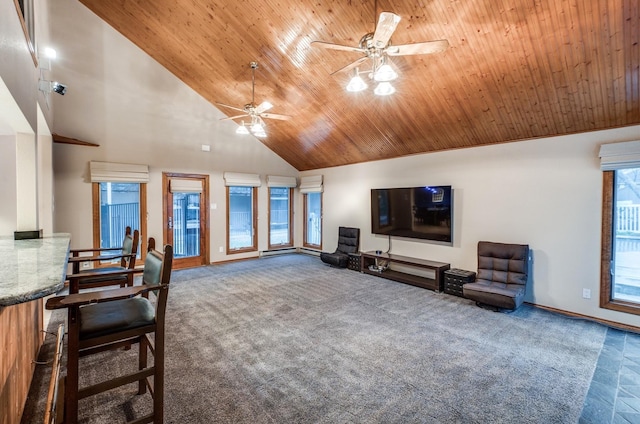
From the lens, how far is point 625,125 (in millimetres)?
3596

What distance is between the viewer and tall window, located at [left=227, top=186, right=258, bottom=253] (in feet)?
24.2

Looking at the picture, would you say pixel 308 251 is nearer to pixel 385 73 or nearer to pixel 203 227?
pixel 203 227

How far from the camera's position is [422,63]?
3668 millimetres

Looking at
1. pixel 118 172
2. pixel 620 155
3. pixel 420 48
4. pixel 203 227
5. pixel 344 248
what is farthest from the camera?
pixel 344 248

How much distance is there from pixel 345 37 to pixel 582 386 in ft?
13.9

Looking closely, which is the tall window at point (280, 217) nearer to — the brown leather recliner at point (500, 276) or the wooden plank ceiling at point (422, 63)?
the wooden plank ceiling at point (422, 63)

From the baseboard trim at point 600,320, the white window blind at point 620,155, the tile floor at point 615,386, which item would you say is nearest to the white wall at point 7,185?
the tile floor at point 615,386

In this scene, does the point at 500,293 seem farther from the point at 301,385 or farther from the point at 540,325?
the point at 301,385

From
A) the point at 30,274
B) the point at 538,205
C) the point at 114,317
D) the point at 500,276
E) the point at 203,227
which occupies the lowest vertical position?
the point at 500,276

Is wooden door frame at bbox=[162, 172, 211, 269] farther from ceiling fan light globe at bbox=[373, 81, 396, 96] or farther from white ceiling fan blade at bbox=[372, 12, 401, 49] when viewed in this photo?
white ceiling fan blade at bbox=[372, 12, 401, 49]

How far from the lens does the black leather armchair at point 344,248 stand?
264 inches

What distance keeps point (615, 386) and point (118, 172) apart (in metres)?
7.38

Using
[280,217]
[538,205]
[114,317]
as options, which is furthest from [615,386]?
[280,217]

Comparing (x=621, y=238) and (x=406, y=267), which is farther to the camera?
(x=406, y=267)
